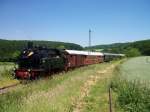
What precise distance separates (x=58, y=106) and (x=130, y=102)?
152 inches

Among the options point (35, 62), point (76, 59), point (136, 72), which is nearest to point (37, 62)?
point (35, 62)

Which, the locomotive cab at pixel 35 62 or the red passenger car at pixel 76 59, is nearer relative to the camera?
the locomotive cab at pixel 35 62

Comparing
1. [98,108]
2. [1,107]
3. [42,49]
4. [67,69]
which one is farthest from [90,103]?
[67,69]

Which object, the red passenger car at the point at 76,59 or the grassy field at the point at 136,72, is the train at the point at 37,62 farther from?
the grassy field at the point at 136,72

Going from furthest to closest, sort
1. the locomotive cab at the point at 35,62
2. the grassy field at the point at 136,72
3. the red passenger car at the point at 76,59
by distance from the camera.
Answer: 1. the red passenger car at the point at 76,59
2. the grassy field at the point at 136,72
3. the locomotive cab at the point at 35,62

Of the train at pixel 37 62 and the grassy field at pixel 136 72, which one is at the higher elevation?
the train at pixel 37 62

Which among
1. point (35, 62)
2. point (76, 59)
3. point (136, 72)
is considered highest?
point (35, 62)

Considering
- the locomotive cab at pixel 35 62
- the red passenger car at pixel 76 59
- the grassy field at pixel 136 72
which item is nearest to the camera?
the locomotive cab at pixel 35 62

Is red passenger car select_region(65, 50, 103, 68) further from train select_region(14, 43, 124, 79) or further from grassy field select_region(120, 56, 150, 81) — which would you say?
grassy field select_region(120, 56, 150, 81)

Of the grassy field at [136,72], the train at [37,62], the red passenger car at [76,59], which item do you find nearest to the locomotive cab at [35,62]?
the train at [37,62]

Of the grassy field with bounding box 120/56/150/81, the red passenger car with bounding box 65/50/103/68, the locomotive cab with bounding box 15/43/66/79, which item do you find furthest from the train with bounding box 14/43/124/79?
the grassy field with bounding box 120/56/150/81

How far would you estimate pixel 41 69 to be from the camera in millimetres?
24422

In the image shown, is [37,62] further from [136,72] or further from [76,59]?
[136,72]

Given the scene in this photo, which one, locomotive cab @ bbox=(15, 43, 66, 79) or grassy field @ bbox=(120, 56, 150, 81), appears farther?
grassy field @ bbox=(120, 56, 150, 81)
